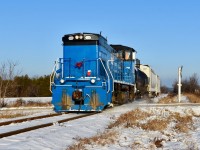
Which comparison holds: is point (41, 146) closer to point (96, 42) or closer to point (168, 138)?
point (168, 138)

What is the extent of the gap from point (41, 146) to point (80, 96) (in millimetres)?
8696

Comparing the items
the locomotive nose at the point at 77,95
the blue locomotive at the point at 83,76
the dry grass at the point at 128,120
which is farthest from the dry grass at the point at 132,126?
the locomotive nose at the point at 77,95

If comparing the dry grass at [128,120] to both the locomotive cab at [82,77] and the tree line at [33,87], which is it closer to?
the locomotive cab at [82,77]

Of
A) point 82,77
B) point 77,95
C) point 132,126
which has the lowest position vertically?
point 132,126

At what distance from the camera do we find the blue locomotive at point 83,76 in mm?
15602

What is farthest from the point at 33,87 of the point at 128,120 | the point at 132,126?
the point at 132,126

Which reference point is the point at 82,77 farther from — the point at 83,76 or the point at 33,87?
the point at 33,87

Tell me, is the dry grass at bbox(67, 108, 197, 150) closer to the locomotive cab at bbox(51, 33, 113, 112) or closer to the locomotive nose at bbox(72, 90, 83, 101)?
the locomotive cab at bbox(51, 33, 113, 112)

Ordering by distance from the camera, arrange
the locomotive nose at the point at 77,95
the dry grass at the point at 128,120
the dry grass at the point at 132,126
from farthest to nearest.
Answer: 1. the locomotive nose at the point at 77,95
2. the dry grass at the point at 128,120
3. the dry grass at the point at 132,126

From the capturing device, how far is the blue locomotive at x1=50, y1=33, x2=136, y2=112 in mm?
15602

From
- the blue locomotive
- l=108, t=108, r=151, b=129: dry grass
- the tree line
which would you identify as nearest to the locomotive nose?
the blue locomotive

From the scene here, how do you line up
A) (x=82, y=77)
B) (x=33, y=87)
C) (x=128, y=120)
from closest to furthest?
(x=128, y=120) → (x=82, y=77) → (x=33, y=87)

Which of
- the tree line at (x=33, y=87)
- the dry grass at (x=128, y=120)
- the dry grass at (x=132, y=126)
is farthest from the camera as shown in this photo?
the tree line at (x=33, y=87)

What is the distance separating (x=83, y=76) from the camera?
16188mm
